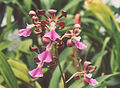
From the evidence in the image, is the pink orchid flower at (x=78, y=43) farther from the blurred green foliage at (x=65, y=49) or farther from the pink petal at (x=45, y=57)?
the blurred green foliage at (x=65, y=49)

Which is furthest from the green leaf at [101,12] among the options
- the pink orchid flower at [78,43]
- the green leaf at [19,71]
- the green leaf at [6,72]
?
the pink orchid flower at [78,43]

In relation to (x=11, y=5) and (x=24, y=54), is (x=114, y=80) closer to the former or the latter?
(x=24, y=54)

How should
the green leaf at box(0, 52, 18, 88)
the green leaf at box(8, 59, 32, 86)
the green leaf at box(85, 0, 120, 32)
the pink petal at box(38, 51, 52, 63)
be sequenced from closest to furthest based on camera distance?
the pink petal at box(38, 51, 52, 63) < the green leaf at box(0, 52, 18, 88) < the green leaf at box(8, 59, 32, 86) < the green leaf at box(85, 0, 120, 32)

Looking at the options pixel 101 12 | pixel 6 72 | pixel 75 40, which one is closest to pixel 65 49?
pixel 101 12

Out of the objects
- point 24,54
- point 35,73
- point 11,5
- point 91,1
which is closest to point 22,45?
point 24,54

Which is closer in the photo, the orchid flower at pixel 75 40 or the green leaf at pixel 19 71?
the orchid flower at pixel 75 40

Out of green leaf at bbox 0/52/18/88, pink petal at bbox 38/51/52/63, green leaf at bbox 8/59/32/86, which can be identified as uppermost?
pink petal at bbox 38/51/52/63

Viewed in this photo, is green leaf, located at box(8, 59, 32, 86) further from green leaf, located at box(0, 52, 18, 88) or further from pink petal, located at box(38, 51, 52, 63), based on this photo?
pink petal, located at box(38, 51, 52, 63)

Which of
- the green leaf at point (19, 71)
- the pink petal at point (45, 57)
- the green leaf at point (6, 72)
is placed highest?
the pink petal at point (45, 57)

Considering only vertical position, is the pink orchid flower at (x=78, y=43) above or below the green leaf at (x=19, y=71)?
above

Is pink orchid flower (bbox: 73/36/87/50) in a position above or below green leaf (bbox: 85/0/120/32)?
above

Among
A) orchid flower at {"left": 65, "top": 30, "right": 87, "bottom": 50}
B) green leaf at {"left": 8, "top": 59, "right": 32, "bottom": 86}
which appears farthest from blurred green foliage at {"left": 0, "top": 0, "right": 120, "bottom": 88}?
orchid flower at {"left": 65, "top": 30, "right": 87, "bottom": 50}
